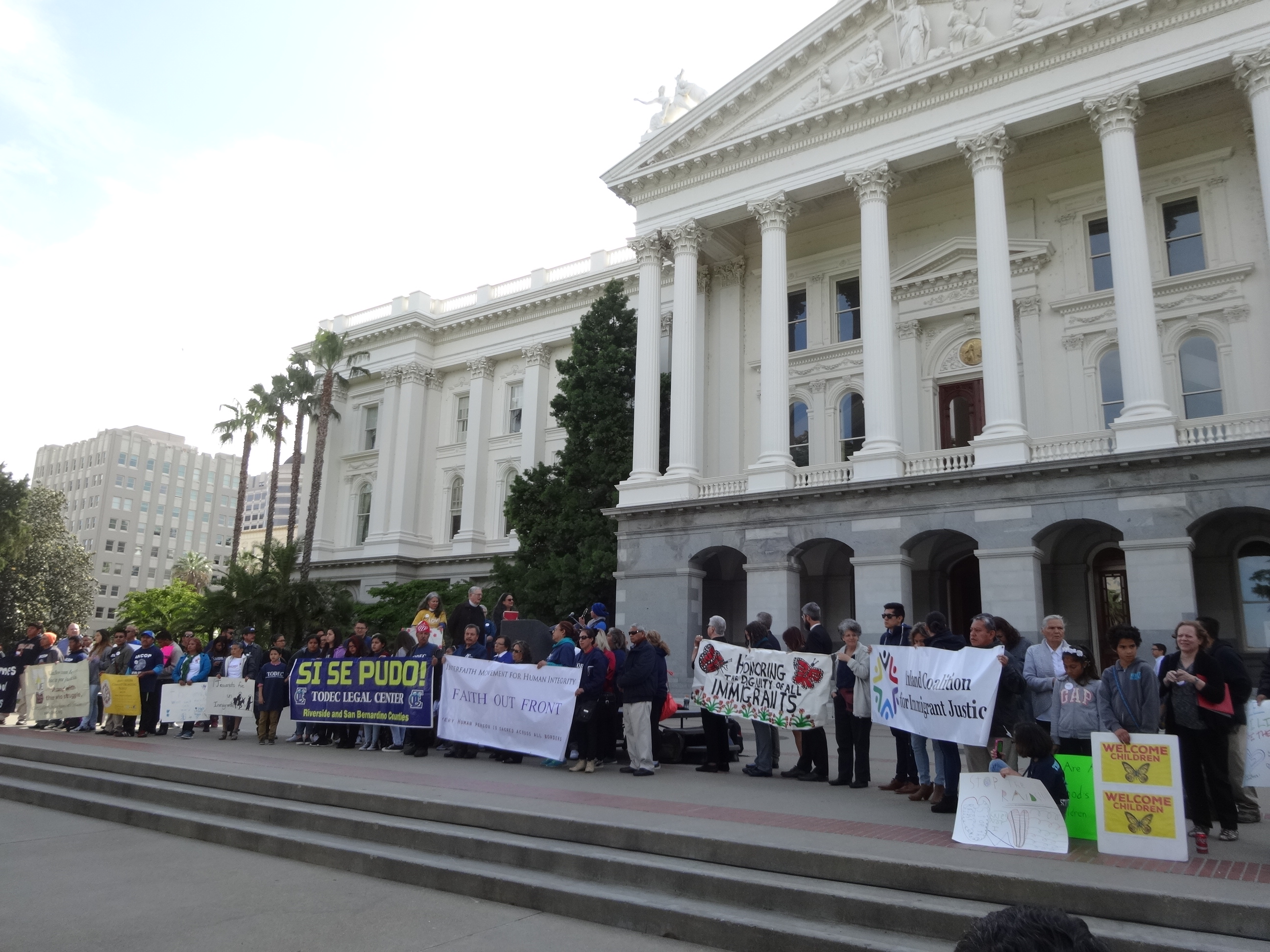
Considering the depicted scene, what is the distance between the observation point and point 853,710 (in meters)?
10.7

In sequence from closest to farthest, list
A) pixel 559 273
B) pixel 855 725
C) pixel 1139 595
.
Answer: pixel 855 725, pixel 1139 595, pixel 559 273

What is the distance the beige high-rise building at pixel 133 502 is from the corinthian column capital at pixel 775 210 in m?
113

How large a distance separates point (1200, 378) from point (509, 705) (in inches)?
833

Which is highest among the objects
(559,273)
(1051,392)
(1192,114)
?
(559,273)

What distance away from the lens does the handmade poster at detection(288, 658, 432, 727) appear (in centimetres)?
1395

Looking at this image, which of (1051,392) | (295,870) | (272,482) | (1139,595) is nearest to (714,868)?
(295,870)

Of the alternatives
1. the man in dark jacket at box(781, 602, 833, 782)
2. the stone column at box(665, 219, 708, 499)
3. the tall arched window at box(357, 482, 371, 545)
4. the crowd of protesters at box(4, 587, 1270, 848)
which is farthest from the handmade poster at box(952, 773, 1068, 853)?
the tall arched window at box(357, 482, 371, 545)

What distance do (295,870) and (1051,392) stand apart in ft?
79.6

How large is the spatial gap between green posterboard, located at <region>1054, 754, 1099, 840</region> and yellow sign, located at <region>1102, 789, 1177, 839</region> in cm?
34

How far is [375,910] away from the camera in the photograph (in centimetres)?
659

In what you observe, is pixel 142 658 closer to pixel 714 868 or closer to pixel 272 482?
pixel 714 868

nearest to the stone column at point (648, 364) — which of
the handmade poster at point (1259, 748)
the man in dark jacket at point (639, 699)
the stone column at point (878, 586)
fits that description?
the stone column at point (878, 586)

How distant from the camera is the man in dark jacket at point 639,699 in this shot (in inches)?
467

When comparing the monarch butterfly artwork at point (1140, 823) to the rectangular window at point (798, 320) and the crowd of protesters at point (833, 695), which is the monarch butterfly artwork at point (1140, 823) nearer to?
the crowd of protesters at point (833, 695)
